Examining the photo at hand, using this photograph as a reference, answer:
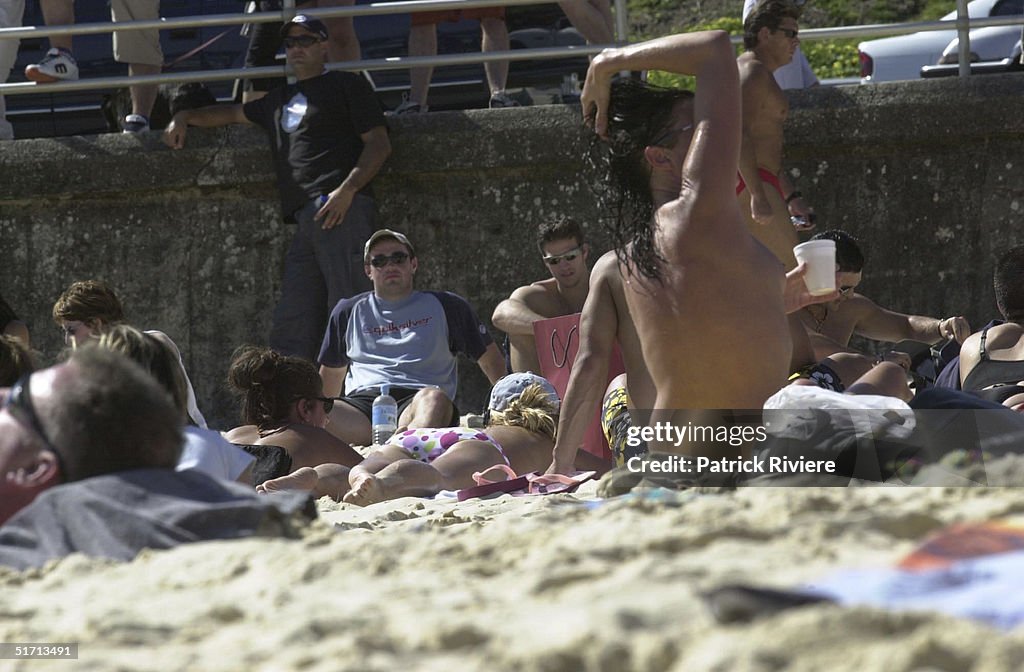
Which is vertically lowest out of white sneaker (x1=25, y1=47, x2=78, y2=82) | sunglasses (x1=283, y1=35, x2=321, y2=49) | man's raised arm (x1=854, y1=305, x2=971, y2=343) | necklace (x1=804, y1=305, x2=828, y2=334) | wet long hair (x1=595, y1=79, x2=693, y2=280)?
man's raised arm (x1=854, y1=305, x2=971, y2=343)

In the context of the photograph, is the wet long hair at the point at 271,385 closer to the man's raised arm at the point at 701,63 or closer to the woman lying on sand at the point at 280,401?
the woman lying on sand at the point at 280,401

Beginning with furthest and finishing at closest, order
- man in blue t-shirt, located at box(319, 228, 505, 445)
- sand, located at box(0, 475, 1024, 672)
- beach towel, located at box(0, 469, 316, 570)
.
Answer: man in blue t-shirt, located at box(319, 228, 505, 445) → beach towel, located at box(0, 469, 316, 570) → sand, located at box(0, 475, 1024, 672)

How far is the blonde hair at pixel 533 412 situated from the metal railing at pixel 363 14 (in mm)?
2110

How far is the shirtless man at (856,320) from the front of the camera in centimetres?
650

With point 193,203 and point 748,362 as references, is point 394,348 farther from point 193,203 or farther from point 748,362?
point 748,362

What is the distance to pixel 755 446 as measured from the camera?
3.76m

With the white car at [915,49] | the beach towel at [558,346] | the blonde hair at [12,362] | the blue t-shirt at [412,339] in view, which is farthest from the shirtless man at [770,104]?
the white car at [915,49]

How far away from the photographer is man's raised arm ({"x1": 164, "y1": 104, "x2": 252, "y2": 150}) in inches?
300

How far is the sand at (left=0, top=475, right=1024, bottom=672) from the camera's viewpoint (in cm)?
185

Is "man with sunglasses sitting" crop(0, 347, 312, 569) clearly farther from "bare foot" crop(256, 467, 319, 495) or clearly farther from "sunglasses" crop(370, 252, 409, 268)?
"sunglasses" crop(370, 252, 409, 268)

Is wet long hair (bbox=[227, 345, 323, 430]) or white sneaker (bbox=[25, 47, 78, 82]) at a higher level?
white sneaker (bbox=[25, 47, 78, 82])

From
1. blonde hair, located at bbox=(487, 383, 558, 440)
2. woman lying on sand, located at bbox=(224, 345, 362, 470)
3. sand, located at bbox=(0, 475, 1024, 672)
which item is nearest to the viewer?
sand, located at bbox=(0, 475, 1024, 672)

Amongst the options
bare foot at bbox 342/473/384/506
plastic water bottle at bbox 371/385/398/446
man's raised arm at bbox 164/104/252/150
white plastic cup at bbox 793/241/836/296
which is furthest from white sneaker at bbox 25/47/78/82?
white plastic cup at bbox 793/241/836/296

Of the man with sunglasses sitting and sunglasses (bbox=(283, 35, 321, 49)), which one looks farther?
sunglasses (bbox=(283, 35, 321, 49))
